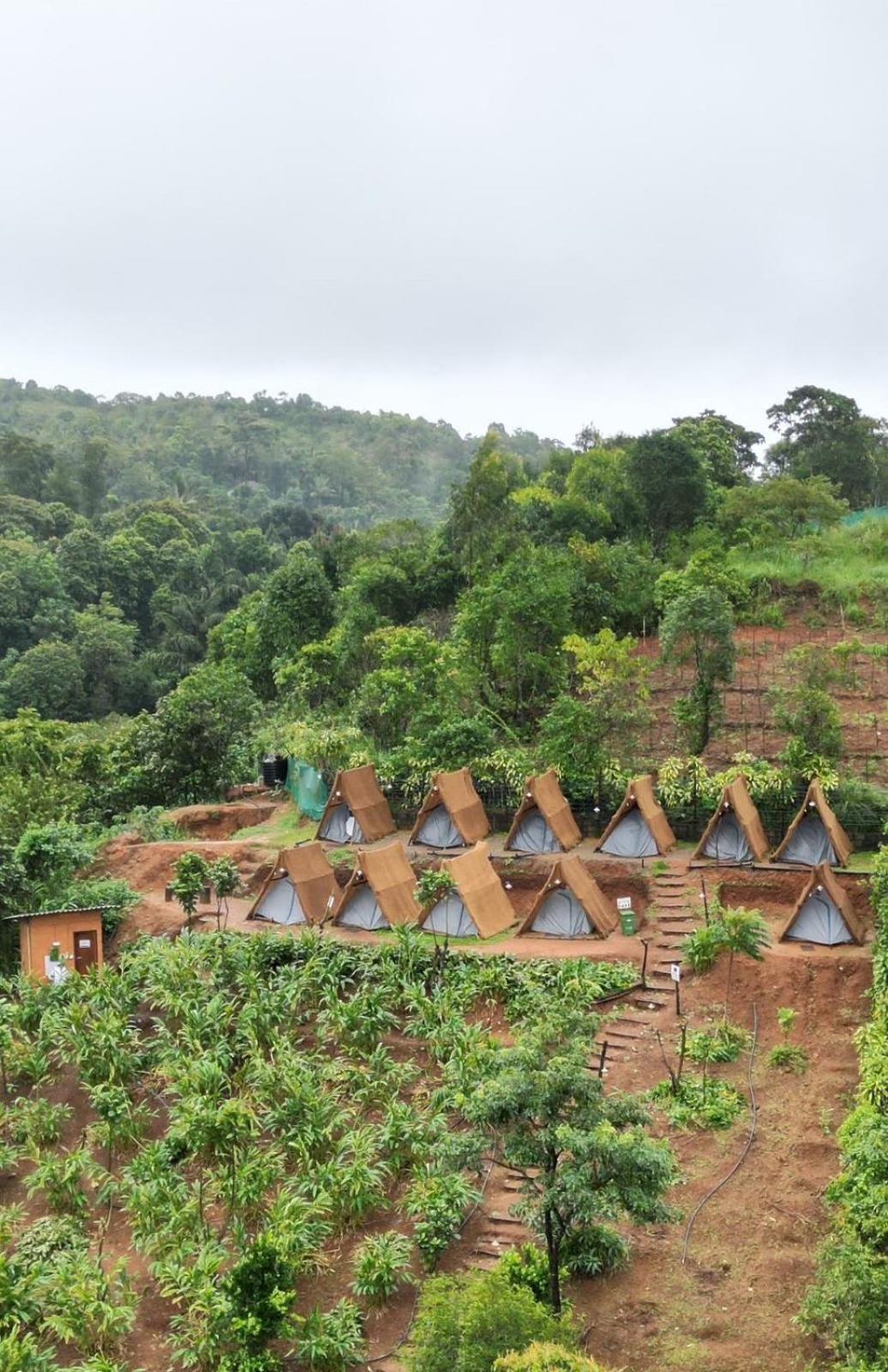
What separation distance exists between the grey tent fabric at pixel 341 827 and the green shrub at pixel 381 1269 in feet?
38.3

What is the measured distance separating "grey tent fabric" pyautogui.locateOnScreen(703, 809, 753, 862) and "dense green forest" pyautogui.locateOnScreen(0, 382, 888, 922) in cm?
150

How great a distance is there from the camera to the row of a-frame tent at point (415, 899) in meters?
18.5

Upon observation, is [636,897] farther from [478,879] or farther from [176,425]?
[176,425]

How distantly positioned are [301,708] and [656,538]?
13.9 meters

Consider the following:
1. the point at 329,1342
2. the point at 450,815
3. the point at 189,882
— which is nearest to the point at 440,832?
the point at 450,815

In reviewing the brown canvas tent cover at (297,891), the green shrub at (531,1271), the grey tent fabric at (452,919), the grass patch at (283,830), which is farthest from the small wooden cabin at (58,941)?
the green shrub at (531,1271)

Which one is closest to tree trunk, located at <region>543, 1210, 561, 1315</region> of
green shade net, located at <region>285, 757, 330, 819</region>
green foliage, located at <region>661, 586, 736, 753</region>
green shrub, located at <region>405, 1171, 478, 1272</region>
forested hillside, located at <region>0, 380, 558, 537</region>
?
green shrub, located at <region>405, 1171, 478, 1272</region>

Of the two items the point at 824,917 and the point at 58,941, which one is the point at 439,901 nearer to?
the point at 824,917

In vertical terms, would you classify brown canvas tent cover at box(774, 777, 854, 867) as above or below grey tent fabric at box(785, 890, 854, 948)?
above

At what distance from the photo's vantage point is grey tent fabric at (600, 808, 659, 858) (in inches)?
827

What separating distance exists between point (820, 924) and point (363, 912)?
7.41 m

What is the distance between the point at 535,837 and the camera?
21.7 m

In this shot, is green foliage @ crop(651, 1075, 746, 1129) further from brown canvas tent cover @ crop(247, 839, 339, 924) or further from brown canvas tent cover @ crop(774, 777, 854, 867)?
brown canvas tent cover @ crop(247, 839, 339, 924)

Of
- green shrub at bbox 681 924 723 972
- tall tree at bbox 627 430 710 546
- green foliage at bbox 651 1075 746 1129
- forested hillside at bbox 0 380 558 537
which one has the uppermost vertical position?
forested hillside at bbox 0 380 558 537
